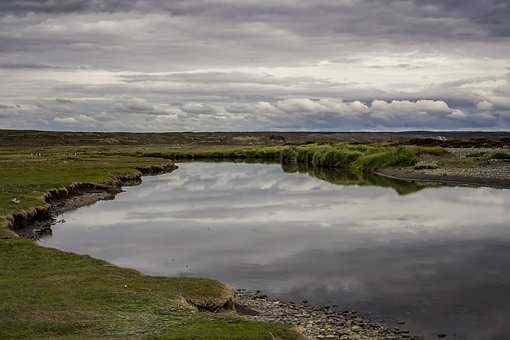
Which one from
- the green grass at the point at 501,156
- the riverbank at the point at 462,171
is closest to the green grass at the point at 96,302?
the riverbank at the point at 462,171

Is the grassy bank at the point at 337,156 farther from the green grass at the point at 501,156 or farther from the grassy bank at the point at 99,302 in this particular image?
the grassy bank at the point at 99,302

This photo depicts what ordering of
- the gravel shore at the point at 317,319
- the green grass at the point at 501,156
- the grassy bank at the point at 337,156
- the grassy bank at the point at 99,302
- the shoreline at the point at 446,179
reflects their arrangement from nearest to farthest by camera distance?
the grassy bank at the point at 99,302 → the gravel shore at the point at 317,319 → the shoreline at the point at 446,179 → the green grass at the point at 501,156 → the grassy bank at the point at 337,156

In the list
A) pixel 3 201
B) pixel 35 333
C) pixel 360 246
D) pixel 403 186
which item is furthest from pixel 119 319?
pixel 403 186

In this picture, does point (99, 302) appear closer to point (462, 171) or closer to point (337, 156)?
point (462, 171)

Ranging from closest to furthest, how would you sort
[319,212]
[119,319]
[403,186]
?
[119,319] → [319,212] → [403,186]

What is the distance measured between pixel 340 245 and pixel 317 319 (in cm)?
1373

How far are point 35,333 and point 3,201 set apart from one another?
93.4ft

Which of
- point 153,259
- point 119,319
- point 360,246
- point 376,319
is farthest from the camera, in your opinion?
point 360,246

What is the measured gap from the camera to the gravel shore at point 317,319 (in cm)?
1778

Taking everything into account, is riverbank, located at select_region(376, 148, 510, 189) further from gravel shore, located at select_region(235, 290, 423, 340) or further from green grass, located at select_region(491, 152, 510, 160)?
gravel shore, located at select_region(235, 290, 423, 340)

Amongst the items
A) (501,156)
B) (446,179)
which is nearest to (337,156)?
(501,156)

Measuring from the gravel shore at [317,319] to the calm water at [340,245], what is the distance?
0.88 m

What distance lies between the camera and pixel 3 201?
4097 centimetres

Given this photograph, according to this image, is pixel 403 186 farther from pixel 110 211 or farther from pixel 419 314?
pixel 419 314
